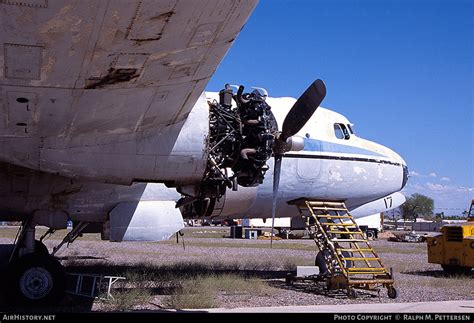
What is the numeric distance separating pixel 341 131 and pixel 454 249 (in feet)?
20.0

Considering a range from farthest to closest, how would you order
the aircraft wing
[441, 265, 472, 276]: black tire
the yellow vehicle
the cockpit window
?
[441, 265, 472, 276]: black tire
the yellow vehicle
the cockpit window
the aircraft wing

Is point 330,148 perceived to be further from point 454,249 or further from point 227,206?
point 454,249

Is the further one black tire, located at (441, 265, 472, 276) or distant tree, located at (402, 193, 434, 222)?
distant tree, located at (402, 193, 434, 222)

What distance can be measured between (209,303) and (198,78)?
5131 mm

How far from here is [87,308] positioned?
1096cm

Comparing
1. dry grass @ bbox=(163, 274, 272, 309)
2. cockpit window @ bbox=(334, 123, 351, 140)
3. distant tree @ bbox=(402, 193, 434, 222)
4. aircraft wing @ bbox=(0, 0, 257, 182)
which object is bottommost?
Result: dry grass @ bbox=(163, 274, 272, 309)

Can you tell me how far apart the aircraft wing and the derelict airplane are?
0.7 inches

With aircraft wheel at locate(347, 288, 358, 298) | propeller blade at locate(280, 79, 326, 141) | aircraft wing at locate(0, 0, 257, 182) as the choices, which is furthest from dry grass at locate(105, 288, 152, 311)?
propeller blade at locate(280, 79, 326, 141)

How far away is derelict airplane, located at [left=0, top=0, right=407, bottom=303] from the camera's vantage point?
20.6 feet

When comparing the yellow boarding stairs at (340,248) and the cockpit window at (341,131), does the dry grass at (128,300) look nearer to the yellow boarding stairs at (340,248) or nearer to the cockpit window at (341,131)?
the yellow boarding stairs at (340,248)

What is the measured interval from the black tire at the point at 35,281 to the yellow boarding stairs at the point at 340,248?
20.8 ft

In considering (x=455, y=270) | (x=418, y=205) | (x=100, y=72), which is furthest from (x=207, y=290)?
(x=418, y=205)

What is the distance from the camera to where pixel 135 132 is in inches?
373

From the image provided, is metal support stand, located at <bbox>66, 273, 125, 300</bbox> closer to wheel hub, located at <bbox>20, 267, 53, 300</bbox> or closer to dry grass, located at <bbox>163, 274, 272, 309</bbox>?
wheel hub, located at <bbox>20, 267, 53, 300</bbox>
